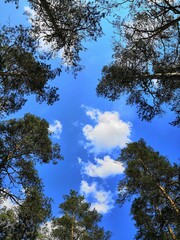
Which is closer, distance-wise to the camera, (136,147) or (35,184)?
(35,184)

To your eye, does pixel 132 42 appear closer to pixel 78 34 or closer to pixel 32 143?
pixel 78 34

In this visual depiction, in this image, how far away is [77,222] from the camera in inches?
891

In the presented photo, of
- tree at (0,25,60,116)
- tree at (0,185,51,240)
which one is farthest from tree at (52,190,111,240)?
tree at (0,25,60,116)

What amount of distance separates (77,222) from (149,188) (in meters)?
10.3

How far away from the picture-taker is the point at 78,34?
10016mm

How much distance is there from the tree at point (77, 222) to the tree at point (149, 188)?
678 centimetres

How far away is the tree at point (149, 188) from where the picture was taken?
13.2 meters

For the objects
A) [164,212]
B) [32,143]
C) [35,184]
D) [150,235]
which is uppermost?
[32,143]

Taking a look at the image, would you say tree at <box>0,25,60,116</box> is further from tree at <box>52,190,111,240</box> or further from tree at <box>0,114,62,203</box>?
tree at <box>52,190,111,240</box>

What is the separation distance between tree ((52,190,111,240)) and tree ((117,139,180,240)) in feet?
22.2

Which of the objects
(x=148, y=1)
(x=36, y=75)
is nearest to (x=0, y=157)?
(x=36, y=75)

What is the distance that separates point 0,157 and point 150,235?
26.8 ft

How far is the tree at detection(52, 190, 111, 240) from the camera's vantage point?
2150cm

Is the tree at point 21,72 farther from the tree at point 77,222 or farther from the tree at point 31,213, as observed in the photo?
the tree at point 77,222
